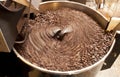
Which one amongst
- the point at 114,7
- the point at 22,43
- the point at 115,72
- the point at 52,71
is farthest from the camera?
the point at 114,7

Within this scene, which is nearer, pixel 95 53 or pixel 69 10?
pixel 95 53

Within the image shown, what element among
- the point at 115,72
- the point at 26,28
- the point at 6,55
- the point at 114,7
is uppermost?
the point at 26,28

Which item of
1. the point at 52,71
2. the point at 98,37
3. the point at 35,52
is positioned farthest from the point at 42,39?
the point at 98,37

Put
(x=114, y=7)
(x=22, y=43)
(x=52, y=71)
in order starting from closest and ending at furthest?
(x=52, y=71)
(x=22, y=43)
(x=114, y=7)

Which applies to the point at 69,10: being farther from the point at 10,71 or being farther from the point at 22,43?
the point at 10,71

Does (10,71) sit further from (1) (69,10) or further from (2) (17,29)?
(1) (69,10)

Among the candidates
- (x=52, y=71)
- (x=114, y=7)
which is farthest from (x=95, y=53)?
(x=114, y=7)

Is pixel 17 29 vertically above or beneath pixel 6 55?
above
